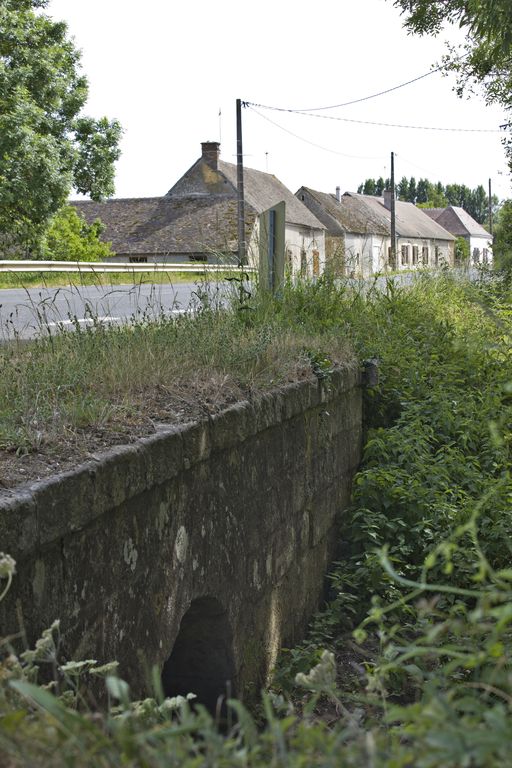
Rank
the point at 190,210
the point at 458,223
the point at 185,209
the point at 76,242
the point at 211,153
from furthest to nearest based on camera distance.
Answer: the point at 458,223
the point at 211,153
the point at 185,209
the point at 190,210
the point at 76,242

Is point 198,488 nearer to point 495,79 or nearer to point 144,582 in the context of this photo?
point 144,582

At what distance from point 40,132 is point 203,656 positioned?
2674 centimetres

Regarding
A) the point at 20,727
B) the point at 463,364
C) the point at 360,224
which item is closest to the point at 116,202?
the point at 360,224

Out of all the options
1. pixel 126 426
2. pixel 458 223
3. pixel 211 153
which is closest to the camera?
pixel 126 426

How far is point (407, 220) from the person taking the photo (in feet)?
241

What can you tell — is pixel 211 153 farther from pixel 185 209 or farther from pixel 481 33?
pixel 481 33

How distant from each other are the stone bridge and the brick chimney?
45.2 m

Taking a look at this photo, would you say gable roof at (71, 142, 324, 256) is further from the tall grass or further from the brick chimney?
the tall grass

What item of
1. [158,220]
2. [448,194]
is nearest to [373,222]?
[158,220]

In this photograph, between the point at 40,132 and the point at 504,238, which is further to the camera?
the point at 40,132

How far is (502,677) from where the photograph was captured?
1360 mm

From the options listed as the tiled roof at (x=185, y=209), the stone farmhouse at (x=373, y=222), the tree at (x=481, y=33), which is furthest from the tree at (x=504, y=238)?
the stone farmhouse at (x=373, y=222)

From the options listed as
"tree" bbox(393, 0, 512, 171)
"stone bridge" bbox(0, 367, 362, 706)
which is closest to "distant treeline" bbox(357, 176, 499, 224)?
"tree" bbox(393, 0, 512, 171)

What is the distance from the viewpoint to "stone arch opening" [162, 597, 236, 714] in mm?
4633
